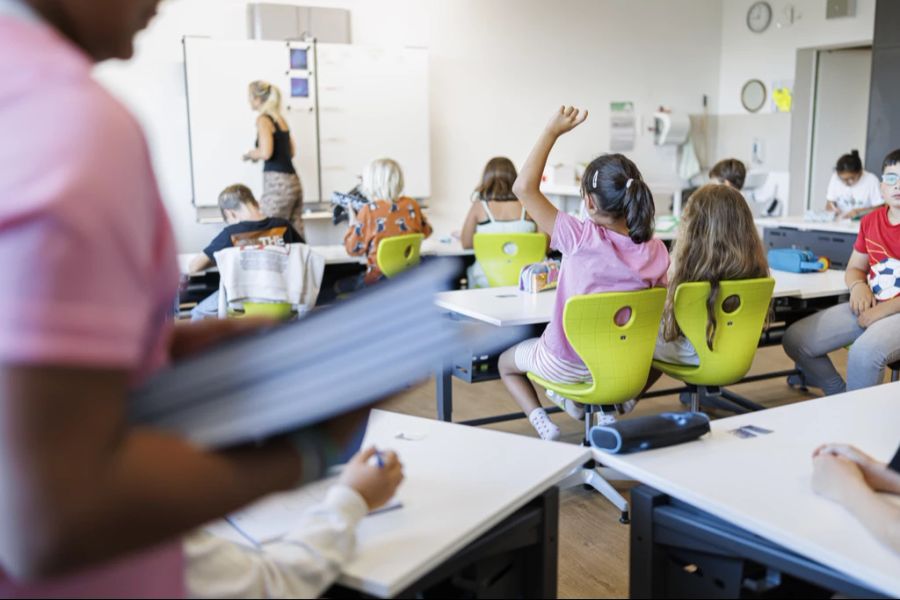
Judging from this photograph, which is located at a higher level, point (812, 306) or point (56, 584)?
point (56, 584)

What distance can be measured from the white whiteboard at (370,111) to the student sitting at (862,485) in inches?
256

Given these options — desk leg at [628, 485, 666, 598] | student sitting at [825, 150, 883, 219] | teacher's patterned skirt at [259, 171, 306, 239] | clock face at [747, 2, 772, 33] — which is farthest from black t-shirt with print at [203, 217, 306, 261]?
clock face at [747, 2, 772, 33]

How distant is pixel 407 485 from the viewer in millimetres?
1464

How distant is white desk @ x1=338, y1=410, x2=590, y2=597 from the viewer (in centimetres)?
120

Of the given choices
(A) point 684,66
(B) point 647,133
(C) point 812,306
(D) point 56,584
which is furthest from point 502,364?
(A) point 684,66

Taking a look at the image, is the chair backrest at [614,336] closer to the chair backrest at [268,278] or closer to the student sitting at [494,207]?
the chair backrest at [268,278]

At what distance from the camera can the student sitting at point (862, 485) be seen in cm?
127

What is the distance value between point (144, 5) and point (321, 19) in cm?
730

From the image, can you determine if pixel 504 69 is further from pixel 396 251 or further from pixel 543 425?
pixel 543 425

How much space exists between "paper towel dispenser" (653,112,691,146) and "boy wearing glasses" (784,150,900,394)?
5573mm

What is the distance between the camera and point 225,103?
7.05 meters

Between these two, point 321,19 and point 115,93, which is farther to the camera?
point 321,19

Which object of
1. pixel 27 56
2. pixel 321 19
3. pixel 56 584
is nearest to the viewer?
pixel 27 56

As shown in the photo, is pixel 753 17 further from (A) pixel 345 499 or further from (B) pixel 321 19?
(A) pixel 345 499
